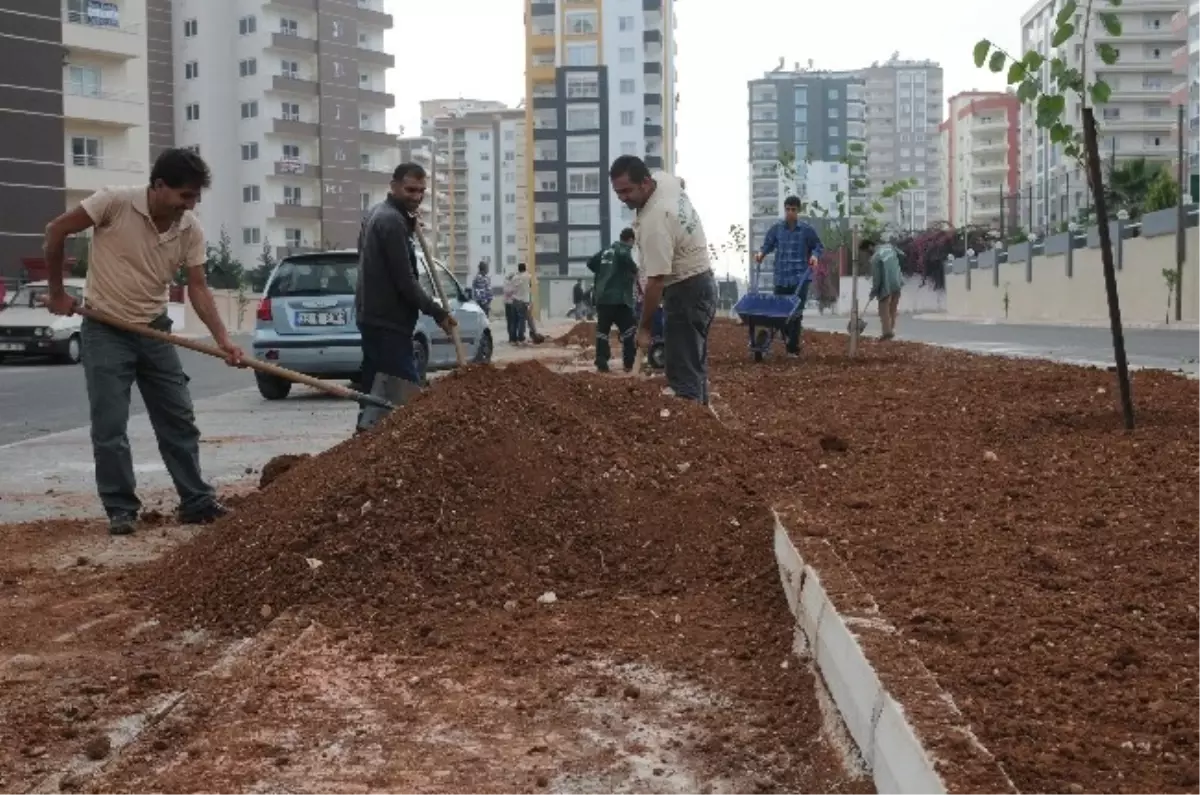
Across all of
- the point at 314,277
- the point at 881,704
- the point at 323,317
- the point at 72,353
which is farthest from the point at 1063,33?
the point at 72,353

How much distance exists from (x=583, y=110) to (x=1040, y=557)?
11843cm

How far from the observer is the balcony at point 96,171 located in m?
64.0

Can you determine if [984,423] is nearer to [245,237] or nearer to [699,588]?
[699,588]

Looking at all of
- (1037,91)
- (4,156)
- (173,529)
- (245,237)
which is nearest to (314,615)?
(173,529)

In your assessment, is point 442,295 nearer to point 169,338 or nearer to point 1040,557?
point 169,338

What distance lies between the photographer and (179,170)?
→ 7.22m

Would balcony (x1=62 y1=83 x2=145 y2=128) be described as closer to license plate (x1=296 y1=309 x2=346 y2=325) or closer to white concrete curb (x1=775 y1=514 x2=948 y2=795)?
license plate (x1=296 y1=309 x2=346 y2=325)

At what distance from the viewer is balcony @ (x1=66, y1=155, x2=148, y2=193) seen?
63969 millimetres

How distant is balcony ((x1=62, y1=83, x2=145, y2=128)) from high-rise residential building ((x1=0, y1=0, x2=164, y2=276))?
0.14ft

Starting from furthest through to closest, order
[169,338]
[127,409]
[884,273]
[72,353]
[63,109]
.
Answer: [63,109] < [72,353] < [884,273] < [127,409] < [169,338]

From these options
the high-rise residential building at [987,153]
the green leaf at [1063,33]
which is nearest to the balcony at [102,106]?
the green leaf at [1063,33]

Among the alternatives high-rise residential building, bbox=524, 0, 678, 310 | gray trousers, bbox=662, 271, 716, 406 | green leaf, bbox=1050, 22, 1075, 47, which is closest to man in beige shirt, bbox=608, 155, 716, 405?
gray trousers, bbox=662, 271, 716, 406

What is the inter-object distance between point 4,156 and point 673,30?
3382 inches

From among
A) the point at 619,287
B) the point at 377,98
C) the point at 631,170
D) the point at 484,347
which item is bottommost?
the point at 484,347
